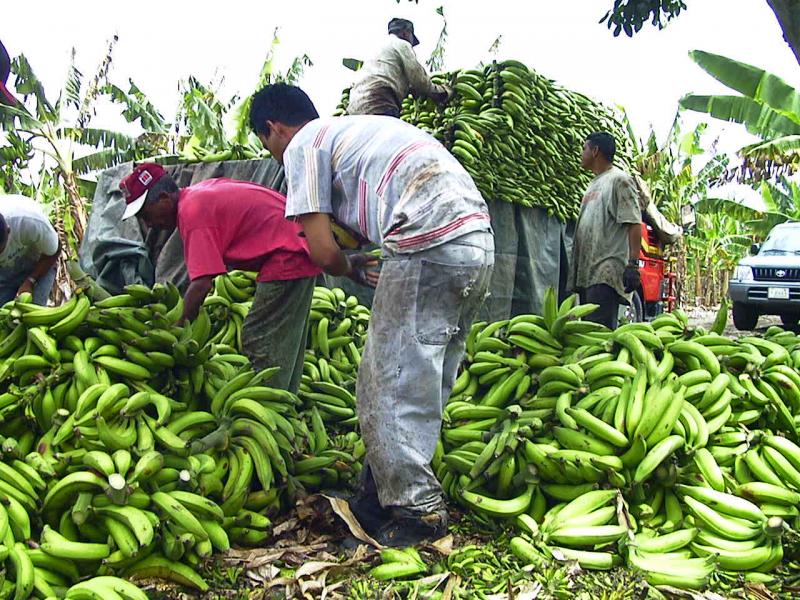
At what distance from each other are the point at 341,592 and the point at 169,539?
602 millimetres

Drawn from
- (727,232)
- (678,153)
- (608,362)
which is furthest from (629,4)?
(727,232)

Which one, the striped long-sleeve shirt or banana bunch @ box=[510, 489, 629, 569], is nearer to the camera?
banana bunch @ box=[510, 489, 629, 569]

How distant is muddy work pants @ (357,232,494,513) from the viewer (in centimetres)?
274

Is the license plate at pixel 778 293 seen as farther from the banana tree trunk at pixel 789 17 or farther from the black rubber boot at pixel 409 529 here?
the black rubber boot at pixel 409 529

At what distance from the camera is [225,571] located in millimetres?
2500

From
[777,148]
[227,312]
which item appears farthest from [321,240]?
[777,148]

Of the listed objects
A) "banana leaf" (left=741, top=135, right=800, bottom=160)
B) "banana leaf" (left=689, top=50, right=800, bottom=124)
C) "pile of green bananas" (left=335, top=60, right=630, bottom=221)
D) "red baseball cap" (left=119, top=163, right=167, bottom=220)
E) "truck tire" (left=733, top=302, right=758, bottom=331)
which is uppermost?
"banana leaf" (left=689, top=50, right=800, bottom=124)

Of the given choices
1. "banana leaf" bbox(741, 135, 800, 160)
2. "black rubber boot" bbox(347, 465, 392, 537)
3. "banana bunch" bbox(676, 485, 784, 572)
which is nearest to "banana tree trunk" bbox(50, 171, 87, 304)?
Result: "black rubber boot" bbox(347, 465, 392, 537)

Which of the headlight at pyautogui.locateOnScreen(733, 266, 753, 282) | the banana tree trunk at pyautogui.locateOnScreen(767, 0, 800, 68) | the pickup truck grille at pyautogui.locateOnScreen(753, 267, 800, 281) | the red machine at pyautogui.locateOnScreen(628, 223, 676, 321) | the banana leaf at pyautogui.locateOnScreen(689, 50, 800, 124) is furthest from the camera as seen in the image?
the headlight at pyautogui.locateOnScreen(733, 266, 753, 282)

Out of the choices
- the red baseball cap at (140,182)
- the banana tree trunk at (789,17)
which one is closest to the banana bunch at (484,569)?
the red baseball cap at (140,182)

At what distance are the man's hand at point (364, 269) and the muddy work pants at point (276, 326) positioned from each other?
765 mm

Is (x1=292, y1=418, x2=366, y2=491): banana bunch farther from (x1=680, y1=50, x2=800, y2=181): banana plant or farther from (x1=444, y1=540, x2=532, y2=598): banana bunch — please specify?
(x1=680, y1=50, x2=800, y2=181): banana plant

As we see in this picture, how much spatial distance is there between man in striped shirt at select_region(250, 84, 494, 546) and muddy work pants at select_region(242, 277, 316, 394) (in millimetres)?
1111

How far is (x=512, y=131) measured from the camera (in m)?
6.97
